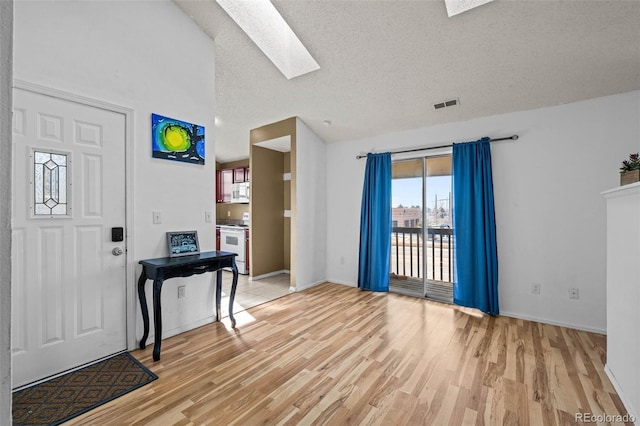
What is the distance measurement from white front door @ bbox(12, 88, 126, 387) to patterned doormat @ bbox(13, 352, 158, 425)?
0.14 m

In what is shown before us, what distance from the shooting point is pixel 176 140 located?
2.81 m

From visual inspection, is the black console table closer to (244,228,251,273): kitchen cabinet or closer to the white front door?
the white front door

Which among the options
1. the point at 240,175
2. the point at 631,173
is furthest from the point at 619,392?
the point at 240,175

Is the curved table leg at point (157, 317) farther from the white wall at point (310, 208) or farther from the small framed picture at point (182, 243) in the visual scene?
the white wall at point (310, 208)

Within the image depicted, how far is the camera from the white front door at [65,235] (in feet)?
6.48

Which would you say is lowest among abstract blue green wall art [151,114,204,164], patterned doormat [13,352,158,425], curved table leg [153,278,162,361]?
→ patterned doormat [13,352,158,425]

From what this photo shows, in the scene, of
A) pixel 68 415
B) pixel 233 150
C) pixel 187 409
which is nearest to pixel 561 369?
pixel 187 409

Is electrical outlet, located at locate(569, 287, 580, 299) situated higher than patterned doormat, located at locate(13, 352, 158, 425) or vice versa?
electrical outlet, located at locate(569, 287, 580, 299)

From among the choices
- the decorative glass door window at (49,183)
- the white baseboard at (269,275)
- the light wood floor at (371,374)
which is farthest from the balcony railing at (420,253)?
the decorative glass door window at (49,183)

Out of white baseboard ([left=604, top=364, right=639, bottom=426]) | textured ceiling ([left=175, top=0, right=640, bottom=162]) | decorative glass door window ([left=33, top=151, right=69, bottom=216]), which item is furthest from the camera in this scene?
textured ceiling ([left=175, top=0, right=640, bottom=162])

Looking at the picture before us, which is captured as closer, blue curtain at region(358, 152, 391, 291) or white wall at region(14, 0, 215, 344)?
white wall at region(14, 0, 215, 344)

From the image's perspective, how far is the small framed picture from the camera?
2.73 m

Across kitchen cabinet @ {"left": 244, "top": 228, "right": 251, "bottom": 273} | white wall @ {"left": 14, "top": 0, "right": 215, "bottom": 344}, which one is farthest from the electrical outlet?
kitchen cabinet @ {"left": 244, "top": 228, "right": 251, "bottom": 273}

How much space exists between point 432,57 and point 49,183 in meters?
3.50
